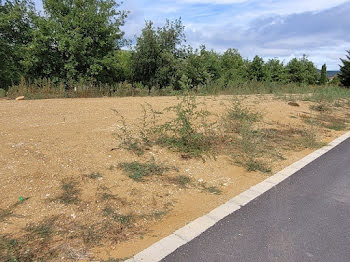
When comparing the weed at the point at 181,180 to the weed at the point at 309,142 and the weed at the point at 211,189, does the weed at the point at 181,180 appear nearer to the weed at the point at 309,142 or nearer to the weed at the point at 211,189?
the weed at the point at 211,189

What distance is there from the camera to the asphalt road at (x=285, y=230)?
2.55m

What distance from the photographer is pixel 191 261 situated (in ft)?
7.97

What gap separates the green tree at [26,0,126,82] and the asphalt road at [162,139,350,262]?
14.3 metres

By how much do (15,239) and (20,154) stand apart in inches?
72.5

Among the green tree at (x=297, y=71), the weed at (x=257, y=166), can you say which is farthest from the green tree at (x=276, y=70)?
the weed at (x=257, y=166)

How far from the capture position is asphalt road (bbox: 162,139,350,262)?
2549mm

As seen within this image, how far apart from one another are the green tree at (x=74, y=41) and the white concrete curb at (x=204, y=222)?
13766mm

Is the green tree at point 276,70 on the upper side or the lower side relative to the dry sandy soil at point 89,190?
upper

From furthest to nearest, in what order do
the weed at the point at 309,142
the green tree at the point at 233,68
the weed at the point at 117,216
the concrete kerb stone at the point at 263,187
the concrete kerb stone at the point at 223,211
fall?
the green tree at the point at 233,68 < the weed at the point at 309,142 < the concrete kerb stone at the point at 263,187 < the concrete kerb stone at the point at 223,211 < the weed at the point at 117,216

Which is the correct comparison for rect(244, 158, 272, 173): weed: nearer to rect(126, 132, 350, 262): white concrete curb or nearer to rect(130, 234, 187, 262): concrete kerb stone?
rect(126, 132, 350, 262): white concrete curb

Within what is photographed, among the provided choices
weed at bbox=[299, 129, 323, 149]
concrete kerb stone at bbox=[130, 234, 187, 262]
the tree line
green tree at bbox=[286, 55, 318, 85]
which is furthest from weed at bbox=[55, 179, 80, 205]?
green tree at bbox=[286, 55, 318, 85]

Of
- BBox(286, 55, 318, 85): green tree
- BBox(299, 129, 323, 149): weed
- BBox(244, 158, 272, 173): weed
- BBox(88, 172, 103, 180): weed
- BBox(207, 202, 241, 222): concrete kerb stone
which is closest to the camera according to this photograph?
BBox(207, 202, 241, 222): concrete kerb stone

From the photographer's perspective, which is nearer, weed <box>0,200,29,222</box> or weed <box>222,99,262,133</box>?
weed <box>0,200,29,222</box>

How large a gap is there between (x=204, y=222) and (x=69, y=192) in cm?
165
